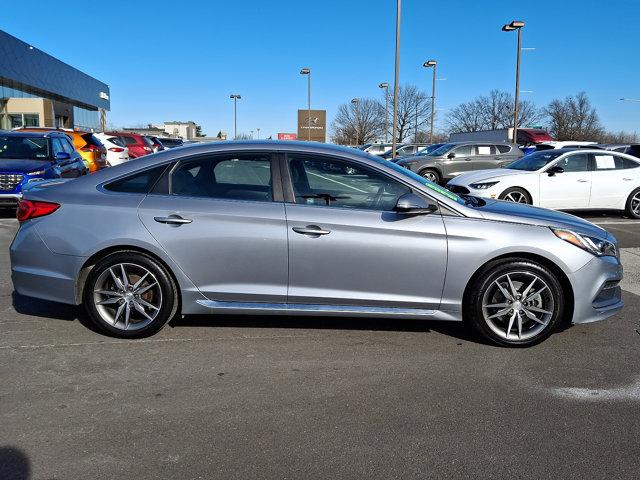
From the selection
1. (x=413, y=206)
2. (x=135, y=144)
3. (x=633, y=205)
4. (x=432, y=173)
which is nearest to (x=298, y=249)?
(x=413, y=206)

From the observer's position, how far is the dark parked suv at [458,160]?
19.5 m

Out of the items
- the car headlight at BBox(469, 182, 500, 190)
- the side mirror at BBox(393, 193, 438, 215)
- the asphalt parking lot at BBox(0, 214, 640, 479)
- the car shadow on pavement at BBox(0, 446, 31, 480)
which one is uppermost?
the car headlight at BBox(469, 182, 500, 190)

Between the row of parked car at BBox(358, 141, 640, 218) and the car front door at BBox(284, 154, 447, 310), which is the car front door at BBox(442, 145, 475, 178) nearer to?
the row of parked car at BBox(358, 141, 640, 218)

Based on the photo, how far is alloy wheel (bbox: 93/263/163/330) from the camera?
4469 millimetres

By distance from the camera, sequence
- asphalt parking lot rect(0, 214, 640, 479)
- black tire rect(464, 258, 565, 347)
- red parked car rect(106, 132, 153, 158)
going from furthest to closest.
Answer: red parked car rect(106, 132, 153, 158) → black tire rect(464, 258, 565, 347) → asphalt parking lot rect(0, 214, 640, 479)

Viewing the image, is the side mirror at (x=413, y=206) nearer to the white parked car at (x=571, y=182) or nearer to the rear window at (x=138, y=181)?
the rear window at (x=138, y=181)

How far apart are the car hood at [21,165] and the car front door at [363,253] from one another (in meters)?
7.85

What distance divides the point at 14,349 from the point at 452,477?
131 inches

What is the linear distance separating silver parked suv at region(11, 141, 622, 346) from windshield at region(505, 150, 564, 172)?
25.8 feet

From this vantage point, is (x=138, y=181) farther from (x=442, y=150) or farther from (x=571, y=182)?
(x=442, y=150)

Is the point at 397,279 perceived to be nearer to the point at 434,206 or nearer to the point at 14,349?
the point at 434,206

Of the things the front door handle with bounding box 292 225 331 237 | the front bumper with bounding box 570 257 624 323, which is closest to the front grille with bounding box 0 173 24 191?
the front door handle with bounding box 292 225 331 237

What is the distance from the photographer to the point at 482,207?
467 cm

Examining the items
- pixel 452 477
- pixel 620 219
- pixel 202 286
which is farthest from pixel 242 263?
pixel 620 219
